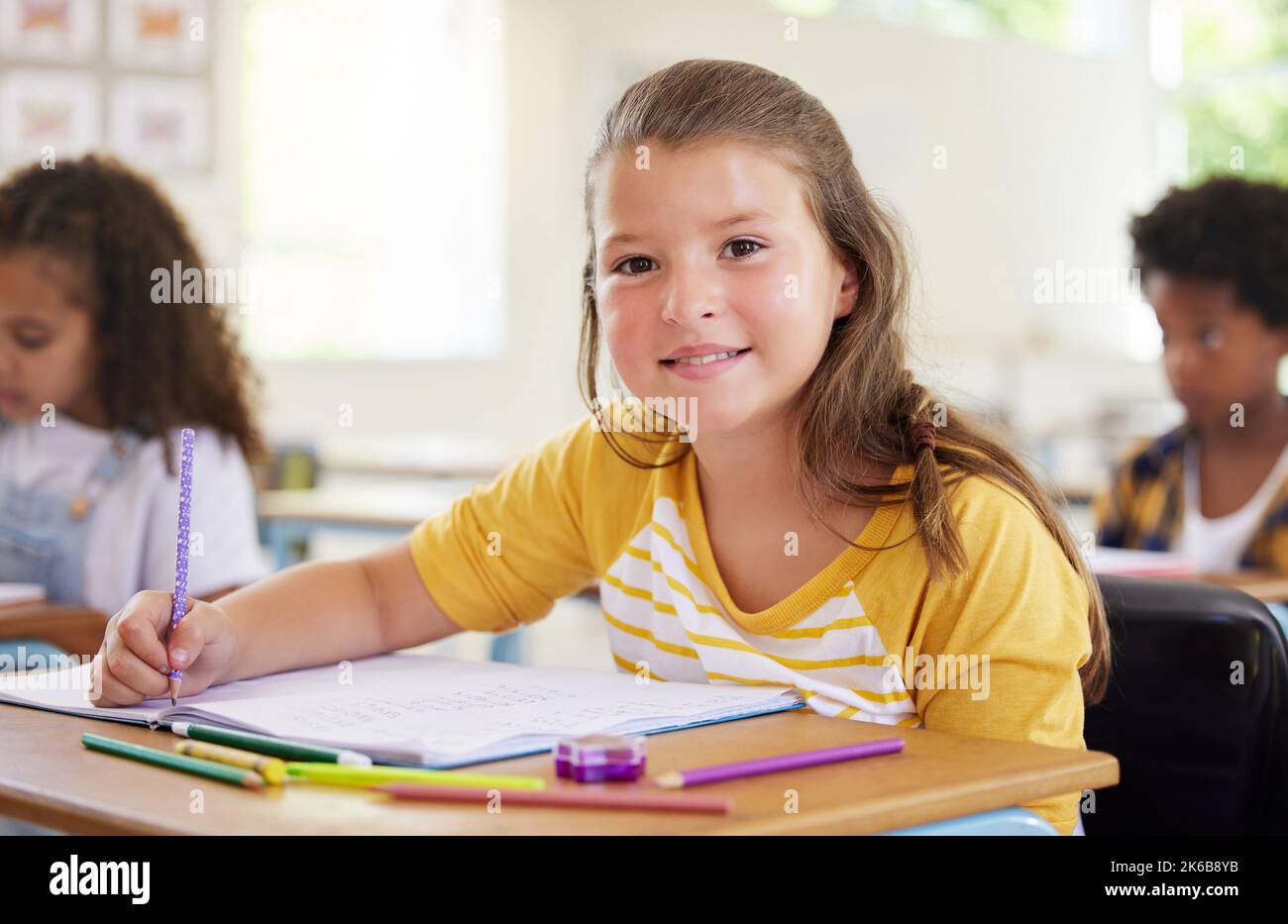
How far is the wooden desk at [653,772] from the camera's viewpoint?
0.75 metres

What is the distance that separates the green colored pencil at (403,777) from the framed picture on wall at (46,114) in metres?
4.71

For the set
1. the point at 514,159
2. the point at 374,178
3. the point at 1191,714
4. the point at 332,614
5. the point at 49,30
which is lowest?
the point at 1191,714

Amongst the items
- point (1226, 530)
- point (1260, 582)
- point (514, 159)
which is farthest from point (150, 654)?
point (514, 159)

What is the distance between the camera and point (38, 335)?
2.20 metres

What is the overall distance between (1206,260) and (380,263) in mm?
3679

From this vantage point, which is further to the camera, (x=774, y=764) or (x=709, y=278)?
(x=709, y=278)

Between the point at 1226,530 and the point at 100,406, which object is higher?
the point at 100,406

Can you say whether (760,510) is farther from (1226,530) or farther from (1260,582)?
(1226,530)

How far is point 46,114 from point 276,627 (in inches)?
175

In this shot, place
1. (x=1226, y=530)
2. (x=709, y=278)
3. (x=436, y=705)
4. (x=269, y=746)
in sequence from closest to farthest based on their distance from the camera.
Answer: (x=269, y=746) → (x=436, y=705) → (x=709, y=278) → (x=1226, y=530)

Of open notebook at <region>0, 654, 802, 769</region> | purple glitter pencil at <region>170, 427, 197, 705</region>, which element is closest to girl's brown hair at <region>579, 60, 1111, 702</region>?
open notebook at <region>0, 654, 802, 769</region>

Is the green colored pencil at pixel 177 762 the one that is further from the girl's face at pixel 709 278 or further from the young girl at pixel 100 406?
the young girl at pixel 100 406

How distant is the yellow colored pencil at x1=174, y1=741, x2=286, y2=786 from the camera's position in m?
0.85
